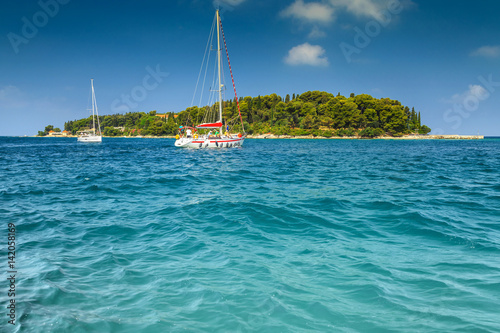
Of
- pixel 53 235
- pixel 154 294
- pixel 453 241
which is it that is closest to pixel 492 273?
pixel 453 241

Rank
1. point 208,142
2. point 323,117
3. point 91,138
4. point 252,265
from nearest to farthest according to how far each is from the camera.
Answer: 1. point 252,265
2. point 208,142
3. point 91,138
4. point 323,117

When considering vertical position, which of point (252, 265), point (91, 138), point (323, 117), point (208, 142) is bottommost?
point (252, 265)

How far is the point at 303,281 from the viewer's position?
14.5 feet

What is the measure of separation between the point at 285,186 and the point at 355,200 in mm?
3796

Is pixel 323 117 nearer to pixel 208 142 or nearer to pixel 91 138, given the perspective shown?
pixel 91 138

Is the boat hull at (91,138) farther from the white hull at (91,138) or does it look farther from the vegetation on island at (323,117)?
the vegetation on island at (323,117)

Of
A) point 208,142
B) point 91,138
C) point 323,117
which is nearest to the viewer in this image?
point 208,142

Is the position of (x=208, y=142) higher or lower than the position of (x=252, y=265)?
higher

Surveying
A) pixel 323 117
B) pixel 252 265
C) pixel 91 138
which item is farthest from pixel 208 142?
pixel 323 117

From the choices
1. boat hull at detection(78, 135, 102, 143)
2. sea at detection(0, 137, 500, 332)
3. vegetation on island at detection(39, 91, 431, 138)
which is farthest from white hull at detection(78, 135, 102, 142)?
sea at detection(0, 137, 500, 332)

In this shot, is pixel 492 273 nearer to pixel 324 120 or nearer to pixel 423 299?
pixel 423 299

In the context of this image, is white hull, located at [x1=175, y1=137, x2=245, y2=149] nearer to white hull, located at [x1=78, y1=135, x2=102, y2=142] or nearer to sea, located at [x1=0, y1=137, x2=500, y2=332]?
sea, located at [x1=0, y1=137, x2=500, y2=332]

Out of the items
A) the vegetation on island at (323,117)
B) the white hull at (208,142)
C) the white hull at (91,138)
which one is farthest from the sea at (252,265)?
the vegetation on island at (323,117)

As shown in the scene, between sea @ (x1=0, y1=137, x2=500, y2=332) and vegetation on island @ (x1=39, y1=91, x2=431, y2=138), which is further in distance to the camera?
vegetation on island @ (x1=39, y1=91, x2=431, y2=138)
